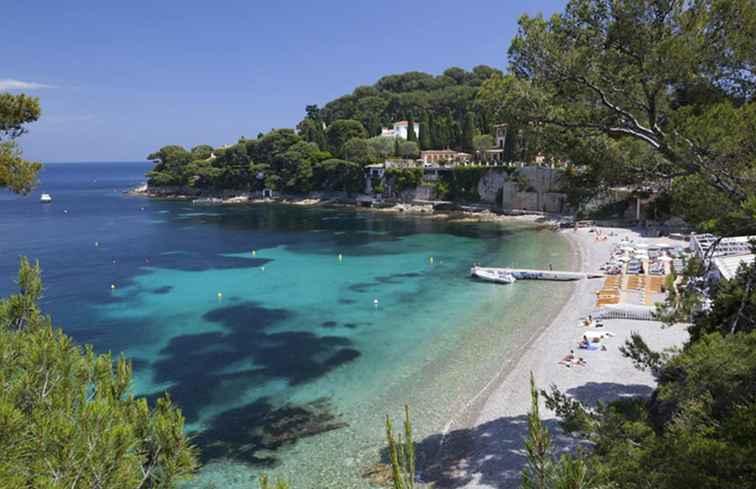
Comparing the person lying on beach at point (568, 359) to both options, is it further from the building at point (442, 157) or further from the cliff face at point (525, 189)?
the building at point (442, 157)

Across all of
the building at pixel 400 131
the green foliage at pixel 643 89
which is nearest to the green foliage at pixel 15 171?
the green foliage at pixel 643 89

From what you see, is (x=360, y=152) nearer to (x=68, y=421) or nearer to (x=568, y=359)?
(x=568, y=359)

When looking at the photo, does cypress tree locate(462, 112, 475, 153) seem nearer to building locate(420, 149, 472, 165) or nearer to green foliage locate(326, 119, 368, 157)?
building locate(420, 149, 472, 165)

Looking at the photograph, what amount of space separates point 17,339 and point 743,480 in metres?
10.5

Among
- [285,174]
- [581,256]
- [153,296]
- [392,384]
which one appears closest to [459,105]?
[285,174]

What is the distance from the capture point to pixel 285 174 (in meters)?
93.5

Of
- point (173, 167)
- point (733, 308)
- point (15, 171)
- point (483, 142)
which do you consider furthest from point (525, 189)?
point (173, 167)

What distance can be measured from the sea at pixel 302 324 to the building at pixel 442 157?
23044mm

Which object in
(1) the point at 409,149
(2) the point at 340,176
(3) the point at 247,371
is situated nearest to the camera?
(3) the point at 247,371

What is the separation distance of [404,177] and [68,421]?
247 feet

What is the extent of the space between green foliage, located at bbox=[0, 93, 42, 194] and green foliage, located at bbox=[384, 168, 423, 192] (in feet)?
226

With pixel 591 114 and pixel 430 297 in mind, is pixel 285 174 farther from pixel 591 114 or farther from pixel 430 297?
pixel 591 114

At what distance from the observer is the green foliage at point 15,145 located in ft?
37.4

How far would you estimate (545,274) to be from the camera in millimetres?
34875
